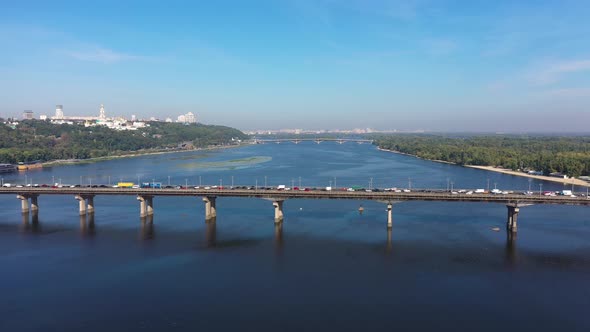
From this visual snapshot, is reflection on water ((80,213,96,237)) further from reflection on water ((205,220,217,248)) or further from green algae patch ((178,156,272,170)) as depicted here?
green algae patch ((178,156,272,170))

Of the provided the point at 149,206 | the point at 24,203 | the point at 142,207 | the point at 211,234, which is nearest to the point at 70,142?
the point at 24,203

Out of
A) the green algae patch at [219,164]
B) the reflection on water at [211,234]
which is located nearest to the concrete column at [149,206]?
the reflection on water at [211,234]

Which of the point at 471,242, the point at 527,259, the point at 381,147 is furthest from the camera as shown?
the point at 381,147

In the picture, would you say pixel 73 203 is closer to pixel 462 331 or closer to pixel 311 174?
pixel 311 174

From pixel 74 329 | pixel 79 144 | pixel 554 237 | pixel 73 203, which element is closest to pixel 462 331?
pixel 74 329

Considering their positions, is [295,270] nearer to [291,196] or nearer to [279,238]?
[279,238]

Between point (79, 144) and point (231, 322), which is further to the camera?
point (79, 144)

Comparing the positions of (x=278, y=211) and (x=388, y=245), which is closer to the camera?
(x=388, y=245)
